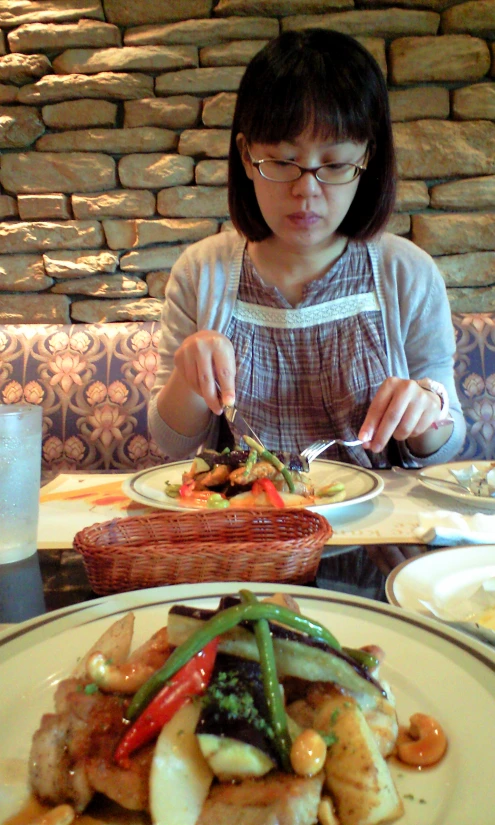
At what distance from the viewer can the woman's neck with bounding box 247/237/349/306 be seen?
174 centimetres

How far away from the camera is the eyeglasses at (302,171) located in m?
1.39

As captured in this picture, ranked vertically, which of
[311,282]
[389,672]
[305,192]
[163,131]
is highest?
[163,131]

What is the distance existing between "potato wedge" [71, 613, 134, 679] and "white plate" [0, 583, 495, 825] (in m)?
0.03

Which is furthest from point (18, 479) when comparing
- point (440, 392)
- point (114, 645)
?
point (440, 392)

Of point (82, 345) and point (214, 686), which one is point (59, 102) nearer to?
point (82, 345)

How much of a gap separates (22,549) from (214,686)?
1.76 ft

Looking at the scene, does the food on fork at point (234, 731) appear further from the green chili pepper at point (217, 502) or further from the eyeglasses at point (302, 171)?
the eyeglasses at point (302, 171)

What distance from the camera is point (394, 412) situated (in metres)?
1.15

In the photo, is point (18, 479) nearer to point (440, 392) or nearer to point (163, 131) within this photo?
point (440, 392)

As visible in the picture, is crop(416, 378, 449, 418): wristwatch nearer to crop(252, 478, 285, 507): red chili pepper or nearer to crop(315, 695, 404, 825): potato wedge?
crop(252, 478, 285, 507): red chili pepper

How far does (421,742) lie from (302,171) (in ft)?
4.26

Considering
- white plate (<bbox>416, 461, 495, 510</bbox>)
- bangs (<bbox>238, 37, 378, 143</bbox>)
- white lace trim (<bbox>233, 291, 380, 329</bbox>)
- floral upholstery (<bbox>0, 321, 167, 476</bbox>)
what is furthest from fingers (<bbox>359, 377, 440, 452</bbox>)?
floral upholstery (<bbox>0, 321, 167, 476</bbox>)

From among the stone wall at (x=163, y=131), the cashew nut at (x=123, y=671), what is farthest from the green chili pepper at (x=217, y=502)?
the stone wall at (x=163, y=131)

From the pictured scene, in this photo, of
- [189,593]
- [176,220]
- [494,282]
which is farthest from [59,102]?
[189,593]
